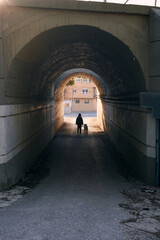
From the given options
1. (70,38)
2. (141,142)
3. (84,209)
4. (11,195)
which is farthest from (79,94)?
(84,209)

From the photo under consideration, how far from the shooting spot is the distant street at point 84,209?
510 cm

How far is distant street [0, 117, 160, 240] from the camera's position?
510cm

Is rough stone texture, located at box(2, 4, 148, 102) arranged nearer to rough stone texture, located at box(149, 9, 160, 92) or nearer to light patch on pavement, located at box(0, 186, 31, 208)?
→ rough stone texture, located at box(149, 9, 160, 92)

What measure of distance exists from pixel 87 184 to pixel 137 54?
526 cm

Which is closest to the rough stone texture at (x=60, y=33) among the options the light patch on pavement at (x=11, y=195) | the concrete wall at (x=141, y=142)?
the concrete wall at (x=141, y=142)

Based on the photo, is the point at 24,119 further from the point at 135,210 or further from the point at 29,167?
the point at 135,210

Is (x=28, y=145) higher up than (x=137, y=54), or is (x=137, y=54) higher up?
(x=137, y=54)

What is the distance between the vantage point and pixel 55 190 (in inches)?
332

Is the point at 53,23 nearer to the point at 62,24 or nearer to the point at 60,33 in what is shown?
the point at 62,24

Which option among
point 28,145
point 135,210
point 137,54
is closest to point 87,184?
point 135,210

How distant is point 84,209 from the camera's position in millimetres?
6438

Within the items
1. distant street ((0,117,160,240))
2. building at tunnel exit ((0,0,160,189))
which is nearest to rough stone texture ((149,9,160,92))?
building at tunnel exit ((0,0,160,189))

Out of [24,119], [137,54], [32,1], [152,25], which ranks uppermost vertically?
[32,1]

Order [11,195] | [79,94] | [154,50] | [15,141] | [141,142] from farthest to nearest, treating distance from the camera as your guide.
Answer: [79,94] < [141,142] < [15,141] < [154,50] < [11,195]
